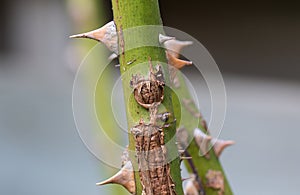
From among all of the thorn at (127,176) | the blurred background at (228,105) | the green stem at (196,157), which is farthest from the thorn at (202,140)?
the blurred background at (228,105)

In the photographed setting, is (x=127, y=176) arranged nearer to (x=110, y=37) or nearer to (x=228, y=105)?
(x=110, y=37)

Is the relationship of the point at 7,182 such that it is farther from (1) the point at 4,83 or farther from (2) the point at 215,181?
(2) the point at 215,181

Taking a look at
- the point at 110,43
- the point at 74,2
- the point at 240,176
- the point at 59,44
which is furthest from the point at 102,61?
the point at 59,44

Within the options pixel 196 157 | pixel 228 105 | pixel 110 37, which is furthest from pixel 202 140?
pixel 228 105

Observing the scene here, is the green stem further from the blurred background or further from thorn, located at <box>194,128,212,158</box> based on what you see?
the blurred background

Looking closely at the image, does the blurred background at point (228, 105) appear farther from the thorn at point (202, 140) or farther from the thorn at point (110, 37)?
the thorn at point (110, 37)

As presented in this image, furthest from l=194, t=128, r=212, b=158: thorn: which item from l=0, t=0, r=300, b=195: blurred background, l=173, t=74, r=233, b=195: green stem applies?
l=0, t=0, r=300, b=195: blurred background
